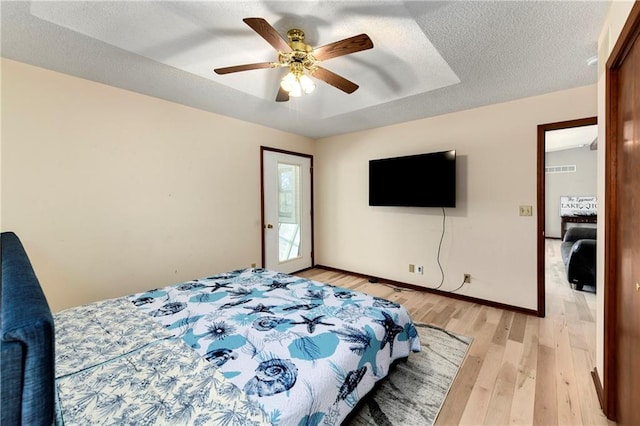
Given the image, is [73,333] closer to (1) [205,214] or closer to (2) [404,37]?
(1) [205,214]

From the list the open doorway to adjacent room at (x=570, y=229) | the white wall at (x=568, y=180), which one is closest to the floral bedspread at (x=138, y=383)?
the open doorway to adjacent room at (x=570, y=229)

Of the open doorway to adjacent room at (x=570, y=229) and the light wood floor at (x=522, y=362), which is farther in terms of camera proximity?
Result: the open doorway to adjacent room at (x=570, y=229)

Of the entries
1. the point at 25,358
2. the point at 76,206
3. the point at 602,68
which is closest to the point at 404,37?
the point at 602,68

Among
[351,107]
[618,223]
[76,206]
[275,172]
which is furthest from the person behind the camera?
[275,172]

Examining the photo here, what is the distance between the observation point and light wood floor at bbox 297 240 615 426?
1.59 metres

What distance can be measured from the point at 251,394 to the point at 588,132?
7590 millimetres

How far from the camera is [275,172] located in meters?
4.12

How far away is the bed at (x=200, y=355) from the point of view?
894 millimetres

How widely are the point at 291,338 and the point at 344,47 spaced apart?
1706mm

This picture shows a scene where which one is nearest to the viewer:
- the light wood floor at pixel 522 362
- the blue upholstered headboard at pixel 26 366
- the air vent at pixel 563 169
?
the blue upholstered headboard at pixel 26 366

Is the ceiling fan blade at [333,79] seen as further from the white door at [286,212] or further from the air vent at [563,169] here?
the air vent at [563,169]

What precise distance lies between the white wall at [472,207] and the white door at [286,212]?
0.77 meters

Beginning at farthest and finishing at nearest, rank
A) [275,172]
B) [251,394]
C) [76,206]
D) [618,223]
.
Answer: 1. [275,172]
2. [76,206]
3. [618,223]
4. [251,394]

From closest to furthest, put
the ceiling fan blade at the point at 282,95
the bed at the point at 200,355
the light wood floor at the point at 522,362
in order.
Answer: the bed at the point at 200,355
the light wood floor at the point at 522,362
the ceiling fan blade at the point at 282,95
